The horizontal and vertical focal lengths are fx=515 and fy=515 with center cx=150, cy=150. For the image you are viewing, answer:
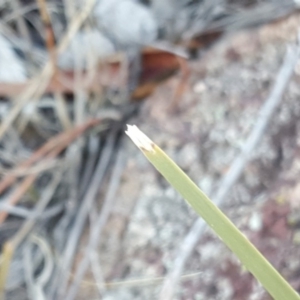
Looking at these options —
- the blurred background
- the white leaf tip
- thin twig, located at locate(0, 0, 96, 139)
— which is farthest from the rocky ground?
the white leaf tip

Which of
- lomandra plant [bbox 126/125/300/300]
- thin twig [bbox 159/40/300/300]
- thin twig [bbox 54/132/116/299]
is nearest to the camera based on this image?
lomandra plant [bbox 126/125/300/300]

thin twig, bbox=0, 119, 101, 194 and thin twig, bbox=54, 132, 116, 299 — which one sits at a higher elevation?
thin twig, bbox=0, 119, 101, 194

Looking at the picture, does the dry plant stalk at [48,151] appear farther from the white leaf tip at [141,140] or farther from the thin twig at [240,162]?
the white leaf tip at [141,140]

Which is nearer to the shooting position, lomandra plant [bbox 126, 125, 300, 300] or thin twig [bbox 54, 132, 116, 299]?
lomandra plant [bbox 126, 125, 300, 300]

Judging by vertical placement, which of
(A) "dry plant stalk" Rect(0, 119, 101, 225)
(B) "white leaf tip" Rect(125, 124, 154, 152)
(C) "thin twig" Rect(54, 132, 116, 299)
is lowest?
(B) "white leaf tip" Rect(125, 124, 154, 152)

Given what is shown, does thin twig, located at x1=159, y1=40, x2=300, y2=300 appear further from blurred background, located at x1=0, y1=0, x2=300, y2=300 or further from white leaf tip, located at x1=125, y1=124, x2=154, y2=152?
white leaf tip, located at x1=125, y1=124, x2=154, y2=152

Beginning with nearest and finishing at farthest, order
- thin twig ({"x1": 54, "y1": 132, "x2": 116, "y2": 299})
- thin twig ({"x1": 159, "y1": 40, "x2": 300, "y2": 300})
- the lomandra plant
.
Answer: the lomandra plant < thin twig ({"x1": 159, "y1": 40, "x2": 300, "y2": 300}) < thin twig ({"x1": 54, "y1": 132, "x2": 116, "y2": 299})

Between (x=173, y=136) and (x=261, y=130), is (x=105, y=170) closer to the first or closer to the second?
(x=173, y=136)

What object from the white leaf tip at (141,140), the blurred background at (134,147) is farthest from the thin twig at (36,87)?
the white leaf tip at (141,140)
